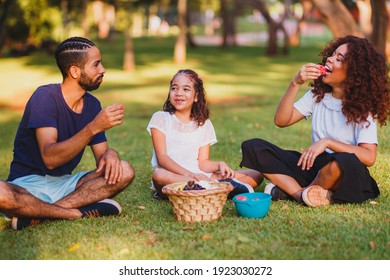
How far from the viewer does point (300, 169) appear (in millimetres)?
5328

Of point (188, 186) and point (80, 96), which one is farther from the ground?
point (80, 96)

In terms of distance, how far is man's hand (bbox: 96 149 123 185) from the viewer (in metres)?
4.62

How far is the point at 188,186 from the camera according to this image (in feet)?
15.5

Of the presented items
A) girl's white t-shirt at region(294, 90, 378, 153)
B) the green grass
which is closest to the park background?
the green grass

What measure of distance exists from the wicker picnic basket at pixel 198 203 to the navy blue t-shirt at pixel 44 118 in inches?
34.1

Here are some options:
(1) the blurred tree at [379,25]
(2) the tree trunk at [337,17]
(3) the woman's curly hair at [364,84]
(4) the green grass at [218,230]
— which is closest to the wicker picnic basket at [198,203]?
(4) the green grass at [218,230]

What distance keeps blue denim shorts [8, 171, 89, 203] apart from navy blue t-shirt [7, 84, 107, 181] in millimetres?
45

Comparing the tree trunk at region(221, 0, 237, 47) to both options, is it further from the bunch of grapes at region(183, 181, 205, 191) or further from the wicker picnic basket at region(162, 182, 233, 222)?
the wicker picnic basket at region(162, 182, 233, 222)
